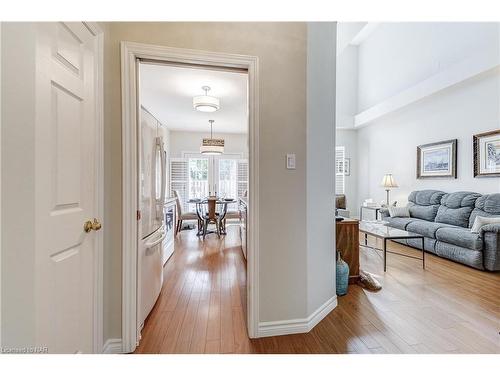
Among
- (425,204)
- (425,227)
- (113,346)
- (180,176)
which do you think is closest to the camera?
(113,346)

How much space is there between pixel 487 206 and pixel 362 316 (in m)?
3.03

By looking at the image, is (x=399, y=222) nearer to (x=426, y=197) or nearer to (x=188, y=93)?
(x=426, y=197)

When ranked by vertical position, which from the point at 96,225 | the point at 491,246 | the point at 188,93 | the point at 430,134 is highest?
the point at 188,93

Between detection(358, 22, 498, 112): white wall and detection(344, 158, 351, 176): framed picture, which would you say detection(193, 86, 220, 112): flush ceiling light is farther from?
detection(344, 158, 351, 176): framed picture

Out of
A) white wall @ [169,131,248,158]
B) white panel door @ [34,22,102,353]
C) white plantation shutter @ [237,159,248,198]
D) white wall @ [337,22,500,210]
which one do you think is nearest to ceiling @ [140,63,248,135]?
white wall @ [169,131,248,158]

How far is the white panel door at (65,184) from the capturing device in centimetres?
98

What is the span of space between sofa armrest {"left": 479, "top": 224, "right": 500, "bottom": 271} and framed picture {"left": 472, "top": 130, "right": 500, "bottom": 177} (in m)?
1.22

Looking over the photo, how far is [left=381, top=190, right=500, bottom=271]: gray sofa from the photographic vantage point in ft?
9.65

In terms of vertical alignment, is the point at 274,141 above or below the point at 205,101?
below

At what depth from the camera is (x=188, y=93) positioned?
391 cm

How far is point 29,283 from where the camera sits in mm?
926

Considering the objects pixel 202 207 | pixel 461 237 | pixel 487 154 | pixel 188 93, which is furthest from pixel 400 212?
pixel 188 93

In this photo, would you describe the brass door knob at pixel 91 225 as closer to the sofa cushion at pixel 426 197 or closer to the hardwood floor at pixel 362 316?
the hardwood floor at pixel 362 316
